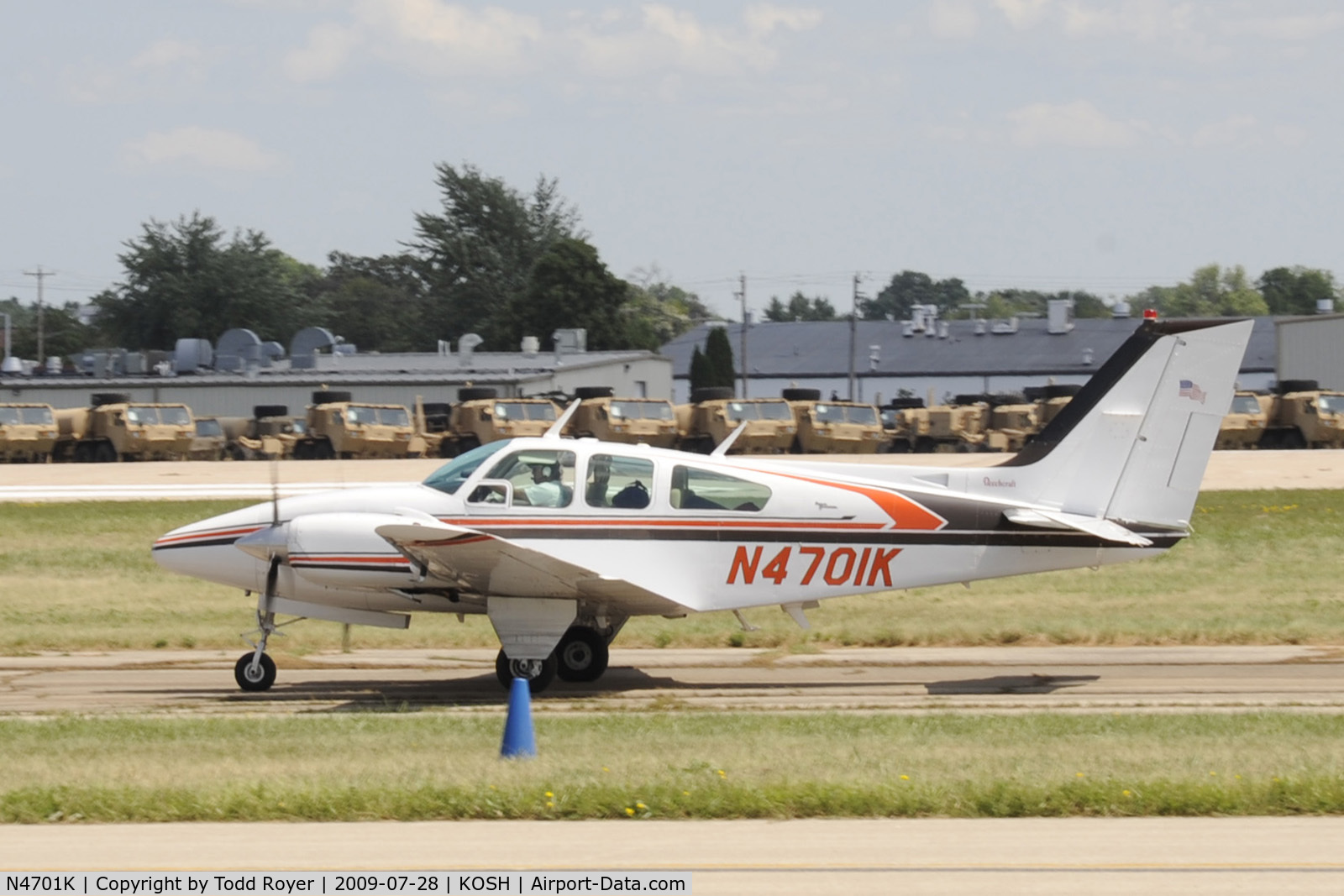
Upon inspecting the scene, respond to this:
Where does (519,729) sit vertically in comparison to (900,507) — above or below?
below

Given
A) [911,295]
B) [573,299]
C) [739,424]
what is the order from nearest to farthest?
1. [739,424]
2. [573,299]
3. [911,295]

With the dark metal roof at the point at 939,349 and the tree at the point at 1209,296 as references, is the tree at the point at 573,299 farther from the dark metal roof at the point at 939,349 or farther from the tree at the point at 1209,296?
the tree at the point at 1209,296

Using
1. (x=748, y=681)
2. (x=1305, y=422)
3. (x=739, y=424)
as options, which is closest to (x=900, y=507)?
(x=748, y=681)

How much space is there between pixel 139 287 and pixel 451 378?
5110 cm

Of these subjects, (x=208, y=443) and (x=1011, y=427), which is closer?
(x=208, y=443)

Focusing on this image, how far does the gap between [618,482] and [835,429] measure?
106 ft

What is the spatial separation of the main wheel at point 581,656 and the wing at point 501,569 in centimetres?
57

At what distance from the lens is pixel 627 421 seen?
147ft

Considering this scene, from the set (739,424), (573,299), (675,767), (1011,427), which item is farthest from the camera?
(573,299)

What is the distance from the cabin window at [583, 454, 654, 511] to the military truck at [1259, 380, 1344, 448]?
36758mm

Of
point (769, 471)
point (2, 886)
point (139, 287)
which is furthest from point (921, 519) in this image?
point (139, 287)

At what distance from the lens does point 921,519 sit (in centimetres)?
1349

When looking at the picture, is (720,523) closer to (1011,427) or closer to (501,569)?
(501,569)

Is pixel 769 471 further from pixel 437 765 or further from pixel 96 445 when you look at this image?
pixel 96 445
